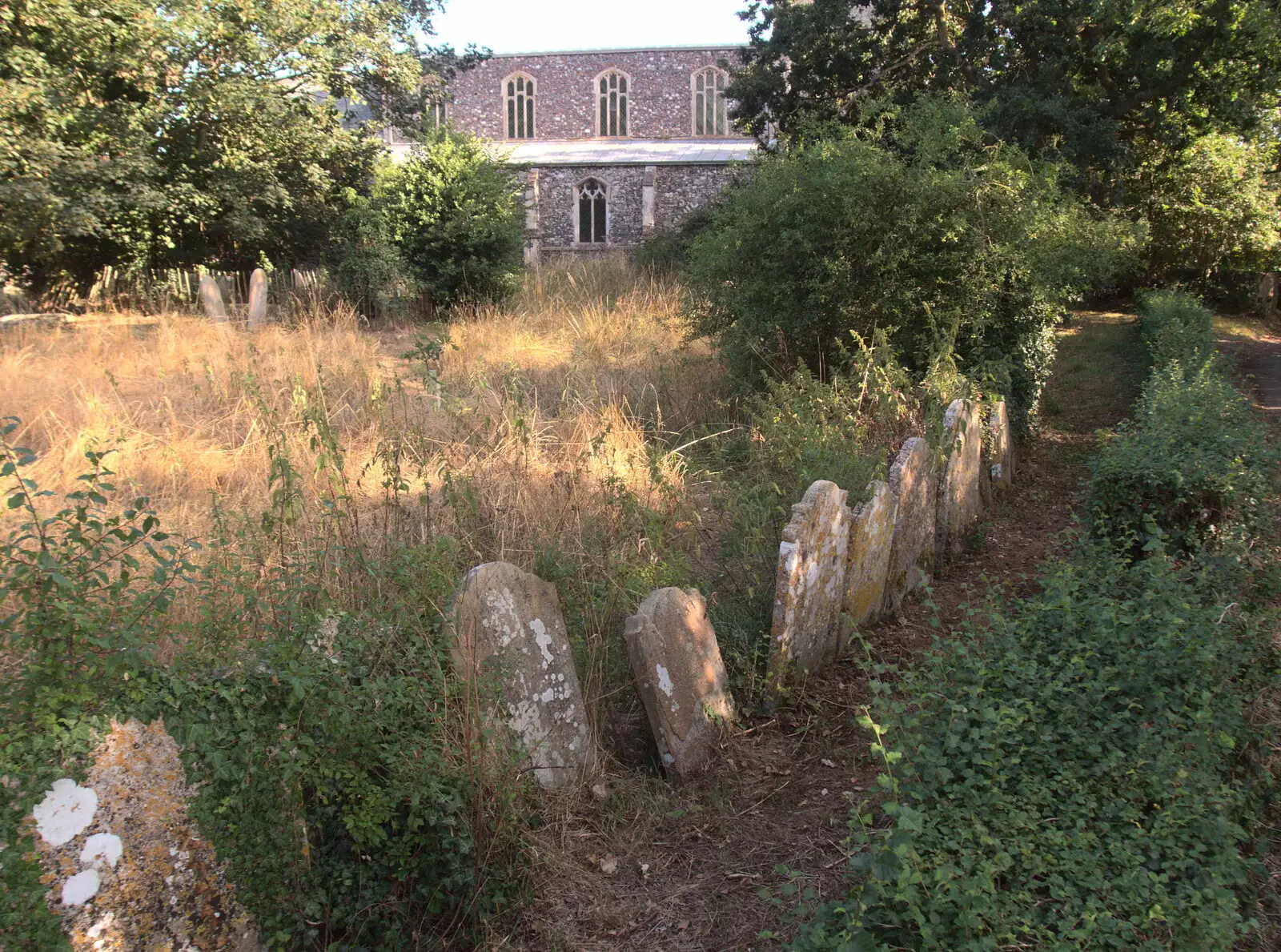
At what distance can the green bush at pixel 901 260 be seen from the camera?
25.1 feet

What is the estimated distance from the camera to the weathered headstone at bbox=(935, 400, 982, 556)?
591cm

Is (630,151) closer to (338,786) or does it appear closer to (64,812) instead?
(338,786)

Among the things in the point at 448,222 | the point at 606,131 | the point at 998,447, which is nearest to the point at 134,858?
the point at 998,447

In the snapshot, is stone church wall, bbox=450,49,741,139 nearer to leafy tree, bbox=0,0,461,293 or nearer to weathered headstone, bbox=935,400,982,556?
leafy tree, bbox=0,0,461,293

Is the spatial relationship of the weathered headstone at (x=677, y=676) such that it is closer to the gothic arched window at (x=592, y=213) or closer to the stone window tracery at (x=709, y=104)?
the gothic arched window at (x=592, y=213)

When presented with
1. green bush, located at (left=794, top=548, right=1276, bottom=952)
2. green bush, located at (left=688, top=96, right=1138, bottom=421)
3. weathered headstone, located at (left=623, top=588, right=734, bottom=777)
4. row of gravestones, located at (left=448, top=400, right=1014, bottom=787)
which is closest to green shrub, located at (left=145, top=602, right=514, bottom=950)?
row of gravestones, located at (left=448, top=400, right=1014, bottom=787)

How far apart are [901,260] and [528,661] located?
222 inches

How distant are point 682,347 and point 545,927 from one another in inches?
291

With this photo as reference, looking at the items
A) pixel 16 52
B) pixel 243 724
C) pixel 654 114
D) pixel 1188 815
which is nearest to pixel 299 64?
pixel 16 52

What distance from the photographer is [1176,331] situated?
36.4 ft

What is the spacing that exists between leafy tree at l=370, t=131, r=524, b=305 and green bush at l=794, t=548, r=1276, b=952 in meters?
12.7

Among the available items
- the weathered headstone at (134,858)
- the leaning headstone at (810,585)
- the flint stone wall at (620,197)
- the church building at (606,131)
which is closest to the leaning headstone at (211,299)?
the leaning headstone at (810,585)

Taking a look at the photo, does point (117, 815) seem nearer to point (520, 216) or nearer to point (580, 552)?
point (580, 552)

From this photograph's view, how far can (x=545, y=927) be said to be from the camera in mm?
3004
